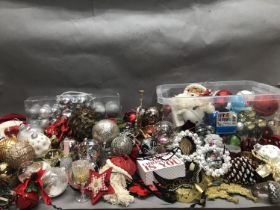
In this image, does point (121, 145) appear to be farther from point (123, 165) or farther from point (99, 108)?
point (99, 108)

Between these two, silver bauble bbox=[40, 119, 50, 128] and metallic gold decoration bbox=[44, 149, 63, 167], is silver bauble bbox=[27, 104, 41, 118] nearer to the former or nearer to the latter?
silver bauble bbox=[40, 119, 50, 128]

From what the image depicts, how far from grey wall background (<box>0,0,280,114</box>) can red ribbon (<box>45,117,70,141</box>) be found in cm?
25

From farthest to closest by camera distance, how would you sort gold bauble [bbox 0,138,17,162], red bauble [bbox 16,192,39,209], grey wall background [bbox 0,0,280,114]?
grey wall background [bbox 0,0,280,114] → gold bauble [bbox 0,138,17,162] → red bauble [bbox 16,192,39,209]

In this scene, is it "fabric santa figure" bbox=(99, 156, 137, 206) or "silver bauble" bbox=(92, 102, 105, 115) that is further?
"silver bauble" bbox=(92, 102, 105, 115)

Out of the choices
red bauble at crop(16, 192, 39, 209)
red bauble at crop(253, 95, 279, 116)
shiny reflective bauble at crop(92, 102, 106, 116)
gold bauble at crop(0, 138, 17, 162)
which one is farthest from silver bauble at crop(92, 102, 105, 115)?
red bauble at crop(253, 95, 279, 116)

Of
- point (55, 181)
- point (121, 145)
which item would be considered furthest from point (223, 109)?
point (55, 181)

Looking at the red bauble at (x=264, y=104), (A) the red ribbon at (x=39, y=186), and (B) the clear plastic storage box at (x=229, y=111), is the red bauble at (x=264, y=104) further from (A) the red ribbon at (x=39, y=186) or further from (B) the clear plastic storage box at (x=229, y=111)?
(A) the red ribbon at (x=39, y=186)

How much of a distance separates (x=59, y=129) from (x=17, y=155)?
26 centimetres

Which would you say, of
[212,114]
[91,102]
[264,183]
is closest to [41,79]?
[91,102]

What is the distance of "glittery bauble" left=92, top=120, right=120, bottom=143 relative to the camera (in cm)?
100

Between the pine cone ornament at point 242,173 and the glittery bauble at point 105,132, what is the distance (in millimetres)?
369

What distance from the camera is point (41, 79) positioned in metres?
1.30

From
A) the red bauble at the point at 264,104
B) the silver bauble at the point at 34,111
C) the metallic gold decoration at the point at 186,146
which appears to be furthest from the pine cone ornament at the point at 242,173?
the silver bauble at the point at 34,111

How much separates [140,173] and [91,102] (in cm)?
39
